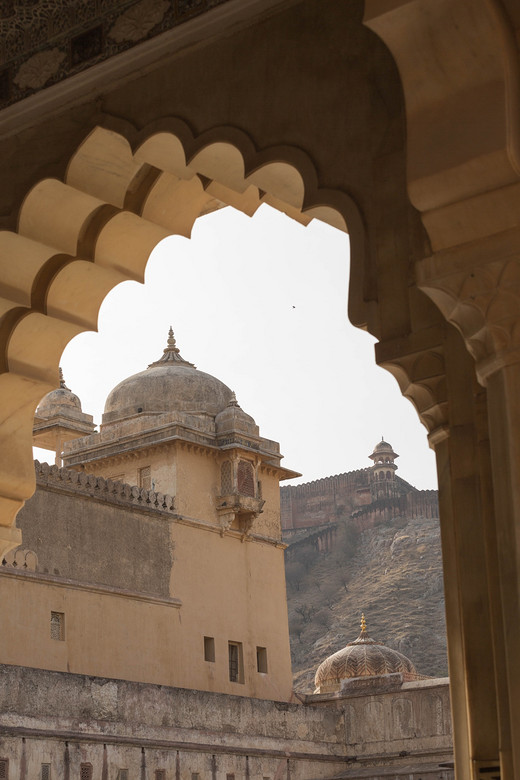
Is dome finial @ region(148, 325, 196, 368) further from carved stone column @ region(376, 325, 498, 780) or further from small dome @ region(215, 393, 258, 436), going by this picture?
carved stone column @ region(376, 325, 498, 780)

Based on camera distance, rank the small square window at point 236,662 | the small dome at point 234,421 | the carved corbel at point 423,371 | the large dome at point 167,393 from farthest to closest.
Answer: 1. the large dome at point 167,393
2. the small dome at point 234,421
3. the small square window at point 236,662
4. the carved corbel at point 423,371

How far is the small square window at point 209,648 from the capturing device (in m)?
16.9

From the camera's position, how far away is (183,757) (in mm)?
13266

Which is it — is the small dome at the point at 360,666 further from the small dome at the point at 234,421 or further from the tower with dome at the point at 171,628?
the small dome at the point at 234,421

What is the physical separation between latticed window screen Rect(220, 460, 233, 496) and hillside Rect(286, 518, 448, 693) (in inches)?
739

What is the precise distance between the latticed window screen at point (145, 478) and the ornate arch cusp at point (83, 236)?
A: 12924 millimetres

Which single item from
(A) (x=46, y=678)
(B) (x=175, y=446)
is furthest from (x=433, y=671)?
(A) (x=46, y=678)

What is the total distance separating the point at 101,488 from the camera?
15766 millimetres

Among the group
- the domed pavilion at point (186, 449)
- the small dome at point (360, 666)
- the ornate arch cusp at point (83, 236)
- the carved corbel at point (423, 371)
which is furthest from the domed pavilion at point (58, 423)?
the carved corbel at point (423, 371)

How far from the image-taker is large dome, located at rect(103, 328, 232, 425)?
60.5 ft

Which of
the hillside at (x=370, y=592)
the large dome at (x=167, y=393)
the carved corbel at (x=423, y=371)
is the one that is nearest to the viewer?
the carved corbel at (x=423, y=371)

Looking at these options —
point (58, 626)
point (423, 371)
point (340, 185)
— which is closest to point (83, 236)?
point (340, 185)

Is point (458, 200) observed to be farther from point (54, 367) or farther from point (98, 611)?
point (98, 611)

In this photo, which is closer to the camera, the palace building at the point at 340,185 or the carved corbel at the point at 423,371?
the palace building at the point at 340,185
